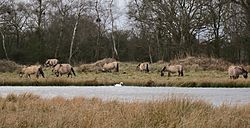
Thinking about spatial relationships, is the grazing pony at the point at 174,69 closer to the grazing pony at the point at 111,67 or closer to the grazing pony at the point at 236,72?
the grazing pony at the point at 236,72

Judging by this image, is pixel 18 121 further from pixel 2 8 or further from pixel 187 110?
pixel 2 8

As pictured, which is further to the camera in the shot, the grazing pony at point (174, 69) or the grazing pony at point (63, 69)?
the grazing pony at point (63, 69)

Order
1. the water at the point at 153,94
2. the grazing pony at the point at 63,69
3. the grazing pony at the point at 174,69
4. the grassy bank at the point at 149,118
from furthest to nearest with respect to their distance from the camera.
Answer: the grazing pony at the point at 63,69, the grazing pony at the point at 174,69, the water at the point at 153,94, the grassy bank at the point at 149,118

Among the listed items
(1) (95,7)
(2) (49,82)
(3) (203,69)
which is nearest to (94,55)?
(1) (95,7)

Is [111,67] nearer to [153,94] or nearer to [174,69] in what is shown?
[174,69]

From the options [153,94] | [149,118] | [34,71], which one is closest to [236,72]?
[153,94]

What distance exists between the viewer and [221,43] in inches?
1918

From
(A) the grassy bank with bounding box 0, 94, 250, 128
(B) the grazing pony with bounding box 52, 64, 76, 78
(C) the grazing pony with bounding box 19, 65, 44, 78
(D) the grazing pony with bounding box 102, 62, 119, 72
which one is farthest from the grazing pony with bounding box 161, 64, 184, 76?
(A) the grassy bank with bounding box 0, 94, 250, 128

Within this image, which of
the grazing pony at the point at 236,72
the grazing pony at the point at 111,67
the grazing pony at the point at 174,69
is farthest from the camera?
the grazing pony at the point at 111,67

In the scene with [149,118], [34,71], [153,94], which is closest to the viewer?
[149,118]

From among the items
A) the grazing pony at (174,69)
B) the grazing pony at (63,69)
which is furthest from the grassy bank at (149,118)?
the grazing pony at (63,69)

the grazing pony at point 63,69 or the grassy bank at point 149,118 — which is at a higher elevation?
the grazing pony at point 63,69

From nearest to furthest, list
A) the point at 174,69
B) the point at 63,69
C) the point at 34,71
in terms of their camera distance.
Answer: the point at 34,71 → the point at 174,69 → the point at 63,69

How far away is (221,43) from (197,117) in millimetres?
40937
